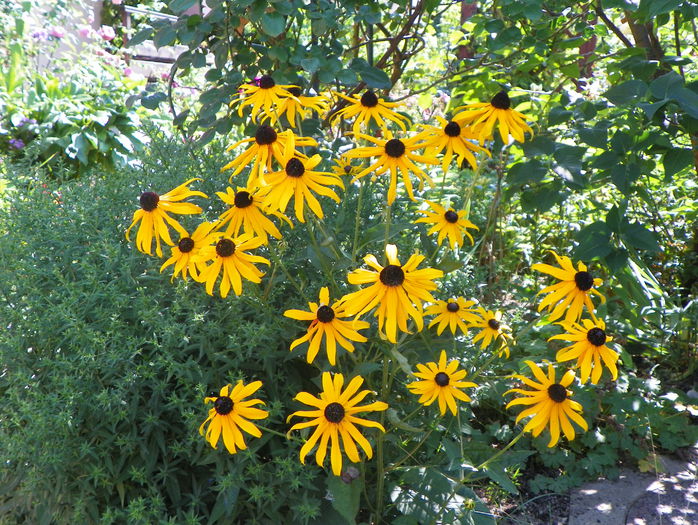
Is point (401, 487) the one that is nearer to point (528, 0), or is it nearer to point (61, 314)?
point (61, 314)

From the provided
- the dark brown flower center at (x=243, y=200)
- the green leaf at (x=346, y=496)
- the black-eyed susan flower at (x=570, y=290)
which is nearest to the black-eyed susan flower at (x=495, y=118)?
the black-eyed susan flower at (x=570, y=290)

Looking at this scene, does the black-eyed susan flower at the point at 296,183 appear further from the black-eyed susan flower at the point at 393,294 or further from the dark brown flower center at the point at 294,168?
the black-eyed susan flower at the point at 393,294

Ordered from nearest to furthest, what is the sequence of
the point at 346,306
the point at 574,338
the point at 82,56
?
the point at 346,306 < the point at 574,338 < the point at 82,56

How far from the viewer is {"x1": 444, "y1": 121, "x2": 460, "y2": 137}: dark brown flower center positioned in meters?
1.61

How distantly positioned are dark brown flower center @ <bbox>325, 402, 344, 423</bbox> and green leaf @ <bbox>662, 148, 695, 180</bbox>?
1.43 m

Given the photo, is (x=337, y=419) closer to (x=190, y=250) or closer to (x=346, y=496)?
(x=346, y=496)

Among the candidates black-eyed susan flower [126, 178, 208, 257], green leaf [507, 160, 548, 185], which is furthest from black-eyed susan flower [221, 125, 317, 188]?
green leaf [507, 160, 548, 185]

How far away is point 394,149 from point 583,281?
52cm

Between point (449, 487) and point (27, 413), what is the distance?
1.05 metres

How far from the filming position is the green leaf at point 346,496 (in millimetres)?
1528

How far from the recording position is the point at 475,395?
2.20 metres

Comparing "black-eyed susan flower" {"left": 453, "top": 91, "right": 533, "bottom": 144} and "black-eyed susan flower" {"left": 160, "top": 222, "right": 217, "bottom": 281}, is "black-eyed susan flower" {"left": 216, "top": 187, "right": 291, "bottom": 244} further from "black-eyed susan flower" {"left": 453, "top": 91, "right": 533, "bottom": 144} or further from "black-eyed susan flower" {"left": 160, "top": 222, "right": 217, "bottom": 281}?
"black-eyed susan flower" {"left": 453, "top": 91, "right": 533, "bottom": 144}

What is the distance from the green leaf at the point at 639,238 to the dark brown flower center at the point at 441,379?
1.06 m

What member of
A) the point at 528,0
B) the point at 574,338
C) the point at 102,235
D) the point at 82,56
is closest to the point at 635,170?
the point at 528,0
